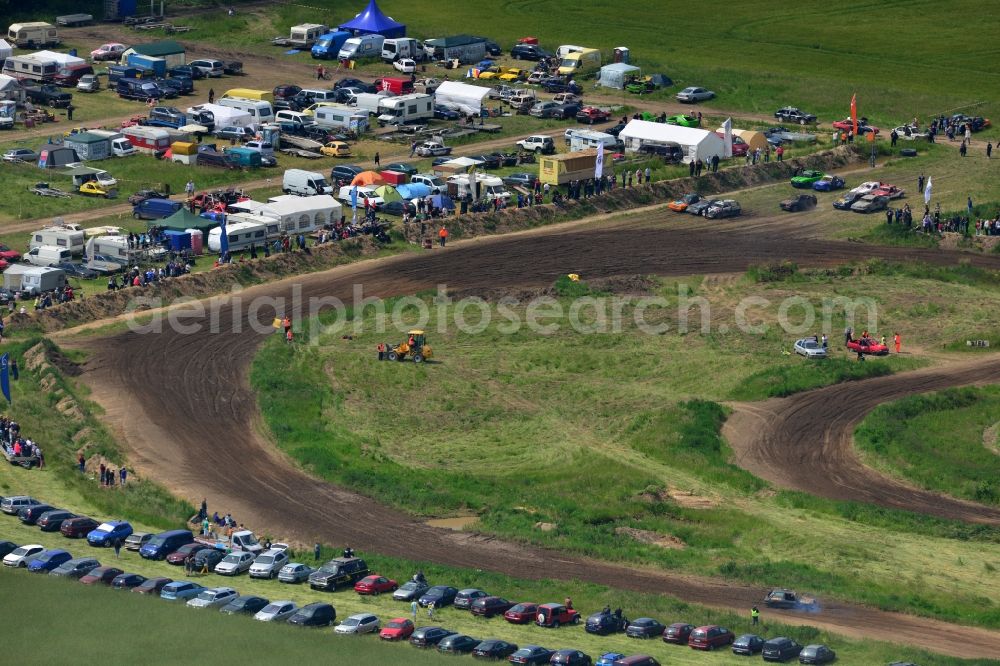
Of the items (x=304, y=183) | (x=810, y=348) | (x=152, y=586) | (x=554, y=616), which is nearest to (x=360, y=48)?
(x=304, y=183)

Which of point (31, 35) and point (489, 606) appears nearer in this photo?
point (489, 606)

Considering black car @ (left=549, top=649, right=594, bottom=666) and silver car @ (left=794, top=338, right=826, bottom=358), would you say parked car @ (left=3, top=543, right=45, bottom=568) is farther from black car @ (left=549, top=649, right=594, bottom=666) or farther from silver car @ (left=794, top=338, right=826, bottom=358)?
silver car @ (left=794, top=338, right=826, bottom=358)

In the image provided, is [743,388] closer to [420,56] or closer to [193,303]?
[193,303]

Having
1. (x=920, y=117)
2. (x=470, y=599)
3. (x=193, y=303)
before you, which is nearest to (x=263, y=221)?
(x=193, y=303)

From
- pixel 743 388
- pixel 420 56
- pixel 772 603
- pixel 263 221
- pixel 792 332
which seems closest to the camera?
pixel 772 603

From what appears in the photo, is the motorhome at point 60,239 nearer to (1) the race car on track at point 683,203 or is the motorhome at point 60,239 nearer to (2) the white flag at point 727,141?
(1) the race car on track at point 683,203

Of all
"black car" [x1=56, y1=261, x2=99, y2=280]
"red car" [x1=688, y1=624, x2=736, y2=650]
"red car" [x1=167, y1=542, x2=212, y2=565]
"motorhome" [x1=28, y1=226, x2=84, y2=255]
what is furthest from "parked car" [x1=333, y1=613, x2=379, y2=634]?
"motorhome" [x1=28, y1=226, x2=84, y2=255]

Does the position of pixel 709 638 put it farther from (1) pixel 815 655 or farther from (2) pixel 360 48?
(2) pixel 360 48
